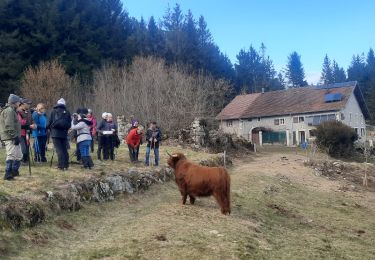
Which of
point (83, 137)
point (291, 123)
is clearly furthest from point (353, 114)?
point (83, 137)

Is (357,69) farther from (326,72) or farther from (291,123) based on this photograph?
(291,123)

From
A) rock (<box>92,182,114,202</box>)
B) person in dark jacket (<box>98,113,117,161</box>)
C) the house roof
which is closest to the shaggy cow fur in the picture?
rock (<box>92,182,114,202</box>)

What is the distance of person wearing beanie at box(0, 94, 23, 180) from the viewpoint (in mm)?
11125

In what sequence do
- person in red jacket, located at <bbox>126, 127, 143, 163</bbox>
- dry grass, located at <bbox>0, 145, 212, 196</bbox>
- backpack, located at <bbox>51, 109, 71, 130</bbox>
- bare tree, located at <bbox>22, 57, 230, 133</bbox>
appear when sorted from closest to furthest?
dry grass, located at <bbox>0, 145, 212, 196</bbox>, backpack, located at <bbox>51, 109, 71, 130</bbox>, person in red jacket, located at <bbox>126, 127, 143, 163</bbox>, bare tree, located at <bbox>22, 57, 230, 133</bbox>

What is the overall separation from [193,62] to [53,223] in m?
53.4

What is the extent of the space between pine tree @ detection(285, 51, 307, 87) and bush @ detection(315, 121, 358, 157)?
77601 millimetres

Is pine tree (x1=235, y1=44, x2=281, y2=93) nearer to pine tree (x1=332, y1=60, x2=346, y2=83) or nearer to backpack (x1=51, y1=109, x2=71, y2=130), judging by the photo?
pine tree (x1=332, y1=60, x2=346, y2=83)

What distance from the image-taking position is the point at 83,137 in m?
14.0

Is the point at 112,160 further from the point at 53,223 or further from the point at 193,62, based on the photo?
the point at 193,62

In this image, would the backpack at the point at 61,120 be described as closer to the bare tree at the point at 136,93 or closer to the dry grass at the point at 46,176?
A: the dry grass at the point at 46,176

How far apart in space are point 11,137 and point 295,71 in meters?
109

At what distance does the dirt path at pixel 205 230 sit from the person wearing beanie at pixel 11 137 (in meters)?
2.14

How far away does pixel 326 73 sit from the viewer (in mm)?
123000

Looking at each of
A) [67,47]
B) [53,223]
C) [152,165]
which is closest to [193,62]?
[67,47]
